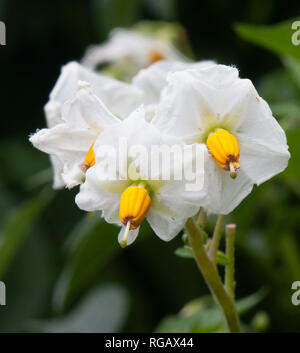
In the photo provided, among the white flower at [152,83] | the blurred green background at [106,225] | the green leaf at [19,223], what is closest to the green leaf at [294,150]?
the blurred green background at [106,225]

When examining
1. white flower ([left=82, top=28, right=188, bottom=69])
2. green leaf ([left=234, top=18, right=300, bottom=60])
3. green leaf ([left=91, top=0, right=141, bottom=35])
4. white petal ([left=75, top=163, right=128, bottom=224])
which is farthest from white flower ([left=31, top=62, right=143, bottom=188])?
green leaf ([left=91, top=0, right=141, bottom=35])

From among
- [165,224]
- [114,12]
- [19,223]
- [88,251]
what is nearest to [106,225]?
[88,251]

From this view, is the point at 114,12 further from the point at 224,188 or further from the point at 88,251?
the point at 224,188

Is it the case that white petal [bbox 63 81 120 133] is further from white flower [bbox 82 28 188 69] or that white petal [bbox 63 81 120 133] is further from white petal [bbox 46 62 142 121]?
white flower [bbox 82 28 188 69]

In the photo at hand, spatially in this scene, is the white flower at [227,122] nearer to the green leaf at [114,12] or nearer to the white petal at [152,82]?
the white petal at [152,82]

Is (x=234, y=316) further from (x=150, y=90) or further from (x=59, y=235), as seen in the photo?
(x=59, y=235)

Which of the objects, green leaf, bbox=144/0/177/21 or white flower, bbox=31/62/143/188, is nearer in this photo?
white flower, bbox=31/62/143/188
